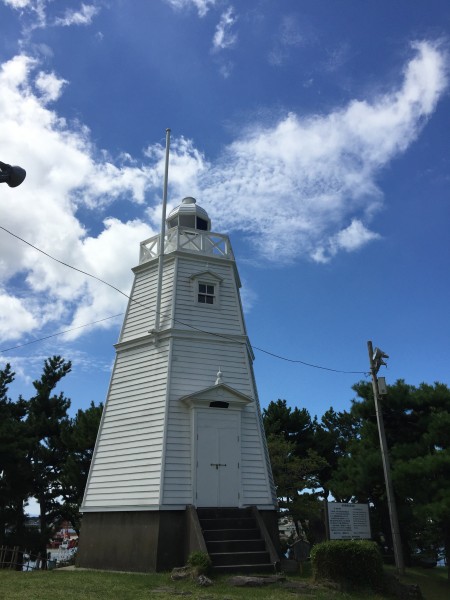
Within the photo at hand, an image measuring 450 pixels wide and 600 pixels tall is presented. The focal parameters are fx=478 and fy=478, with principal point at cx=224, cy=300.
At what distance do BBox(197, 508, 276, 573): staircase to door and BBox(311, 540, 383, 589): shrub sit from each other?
1605mm

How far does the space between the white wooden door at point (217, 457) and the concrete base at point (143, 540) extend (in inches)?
31.1

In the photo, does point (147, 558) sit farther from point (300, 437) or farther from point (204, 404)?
point (300, 437)

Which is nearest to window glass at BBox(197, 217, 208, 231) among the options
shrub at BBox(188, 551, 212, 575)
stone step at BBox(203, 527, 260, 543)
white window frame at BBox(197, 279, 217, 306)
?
white window frame at BBox(197, 279, 217, 306)

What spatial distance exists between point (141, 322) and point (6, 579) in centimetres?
751

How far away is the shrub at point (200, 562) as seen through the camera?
985 cm

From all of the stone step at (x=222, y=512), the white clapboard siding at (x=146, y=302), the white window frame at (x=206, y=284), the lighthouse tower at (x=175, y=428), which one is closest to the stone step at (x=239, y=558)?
the lighthouse tower at (x=175, y=428)

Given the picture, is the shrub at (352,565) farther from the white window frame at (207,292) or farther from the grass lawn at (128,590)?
the white window frame at (207,292)

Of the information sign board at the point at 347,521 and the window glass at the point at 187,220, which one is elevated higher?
the window glass at the point at 187,220

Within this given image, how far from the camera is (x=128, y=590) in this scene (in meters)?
8.80

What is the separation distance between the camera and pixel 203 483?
12.4 m

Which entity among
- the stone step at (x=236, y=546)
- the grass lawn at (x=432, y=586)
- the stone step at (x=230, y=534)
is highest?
the stone step at (x=230, y=534)

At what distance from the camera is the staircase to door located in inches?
419

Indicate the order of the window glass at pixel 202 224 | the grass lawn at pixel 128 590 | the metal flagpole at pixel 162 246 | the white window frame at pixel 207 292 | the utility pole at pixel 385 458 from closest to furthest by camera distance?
1. the grass lawn at pixel 128 590
2. the utility pole at pixel 385 458
3. the metal flagpole at pixel 162 246
4. the white window frame at pixel 207 292
5. the window glass at pixel 202 224

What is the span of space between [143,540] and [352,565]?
501 centimetres
